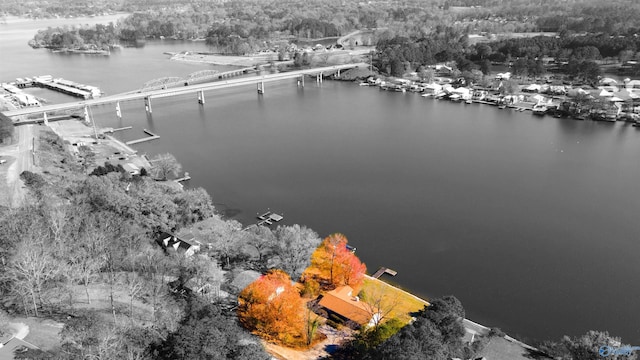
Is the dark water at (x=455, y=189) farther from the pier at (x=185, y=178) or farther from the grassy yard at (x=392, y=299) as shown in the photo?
the grassy yard at (x=392, y=299)

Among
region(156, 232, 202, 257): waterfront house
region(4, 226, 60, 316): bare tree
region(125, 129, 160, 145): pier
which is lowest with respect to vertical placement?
region(156, 232, 202, 257): waterfront house

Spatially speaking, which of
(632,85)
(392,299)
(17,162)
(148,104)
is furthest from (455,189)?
(632,85)

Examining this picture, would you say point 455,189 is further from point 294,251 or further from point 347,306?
point 347,306

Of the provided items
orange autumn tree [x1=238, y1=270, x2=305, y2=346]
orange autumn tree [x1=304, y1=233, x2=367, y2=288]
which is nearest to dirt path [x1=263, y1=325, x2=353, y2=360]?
orange autumn tree [x1=238, y1=270, x2=305, y2=346]

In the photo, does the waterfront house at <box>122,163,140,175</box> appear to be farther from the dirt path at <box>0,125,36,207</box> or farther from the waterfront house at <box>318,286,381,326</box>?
the waterfront house at <box>318,286,381,326</box>

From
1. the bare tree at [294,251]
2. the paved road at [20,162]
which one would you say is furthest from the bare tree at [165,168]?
the bare tree at [294,251]

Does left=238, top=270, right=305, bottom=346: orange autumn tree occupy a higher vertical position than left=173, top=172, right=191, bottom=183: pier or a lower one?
higher

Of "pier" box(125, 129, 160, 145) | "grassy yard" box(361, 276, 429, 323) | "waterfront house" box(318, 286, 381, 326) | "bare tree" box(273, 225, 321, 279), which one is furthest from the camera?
"pier" box(125, 129, 160, 145)

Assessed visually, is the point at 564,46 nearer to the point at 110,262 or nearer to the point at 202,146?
the point at 202,146

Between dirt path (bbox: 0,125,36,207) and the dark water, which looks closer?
the dark water
